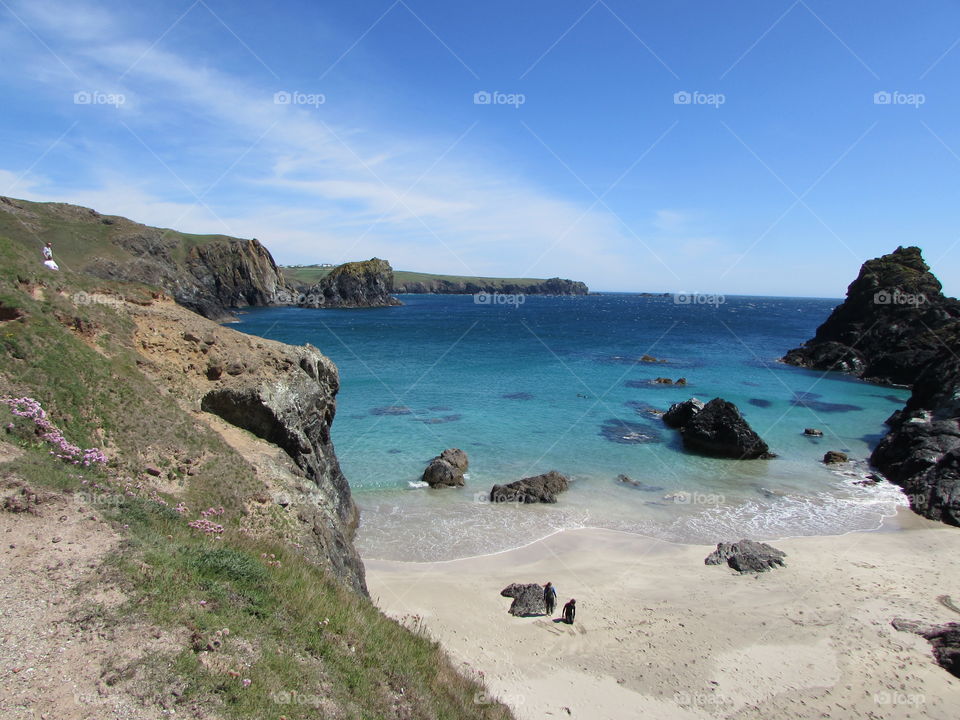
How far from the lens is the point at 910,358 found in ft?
204

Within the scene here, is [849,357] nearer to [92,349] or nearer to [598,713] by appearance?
[598,713]

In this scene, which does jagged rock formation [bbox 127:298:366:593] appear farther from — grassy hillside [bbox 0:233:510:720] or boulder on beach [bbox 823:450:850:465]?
boulder on beach [bbox 823:450:850:465]

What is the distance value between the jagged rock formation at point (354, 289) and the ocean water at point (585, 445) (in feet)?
324

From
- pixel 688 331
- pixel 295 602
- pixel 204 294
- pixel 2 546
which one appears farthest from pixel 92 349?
pixel 204 294

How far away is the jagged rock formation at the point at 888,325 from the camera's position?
6334cm

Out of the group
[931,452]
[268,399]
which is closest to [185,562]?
[268,399]

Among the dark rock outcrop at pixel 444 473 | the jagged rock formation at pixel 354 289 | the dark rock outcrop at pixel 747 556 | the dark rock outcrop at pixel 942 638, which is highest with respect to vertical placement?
the jagged rock formation at pixel 354 289

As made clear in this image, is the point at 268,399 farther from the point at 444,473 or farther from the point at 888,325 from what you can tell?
the point at 888,325

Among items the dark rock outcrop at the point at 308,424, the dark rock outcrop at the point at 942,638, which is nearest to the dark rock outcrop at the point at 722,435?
the dark rock outcrop at the point at 942,638

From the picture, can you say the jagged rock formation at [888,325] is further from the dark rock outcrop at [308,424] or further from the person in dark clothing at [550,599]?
the dark rock outcrop at [308,424]

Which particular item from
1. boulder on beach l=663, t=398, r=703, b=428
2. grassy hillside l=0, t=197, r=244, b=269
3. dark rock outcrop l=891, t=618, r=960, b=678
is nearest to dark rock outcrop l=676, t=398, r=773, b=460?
boulder on beach l=663, t=398, r=703, b=428

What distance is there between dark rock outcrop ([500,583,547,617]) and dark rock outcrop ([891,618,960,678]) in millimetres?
10142

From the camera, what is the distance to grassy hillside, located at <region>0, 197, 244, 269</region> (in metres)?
84.8

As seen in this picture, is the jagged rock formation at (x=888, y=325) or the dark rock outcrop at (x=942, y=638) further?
the jagged rock formation at (x=888, y=325)
